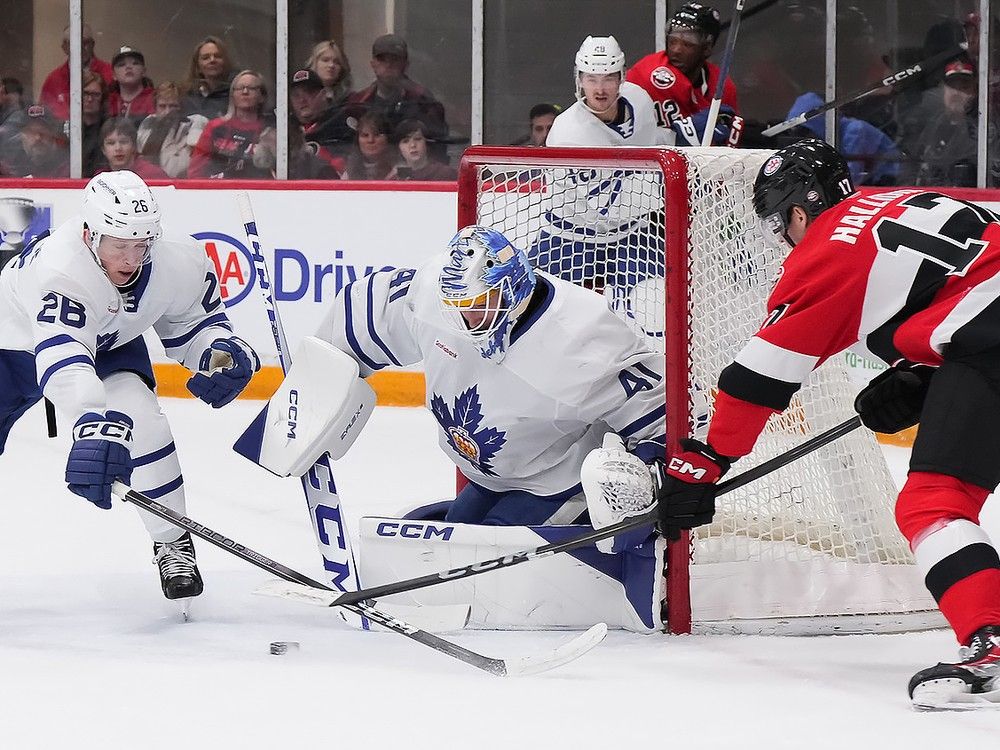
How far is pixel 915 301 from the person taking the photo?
248cm

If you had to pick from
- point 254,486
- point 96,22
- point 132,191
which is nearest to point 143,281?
point 132,191

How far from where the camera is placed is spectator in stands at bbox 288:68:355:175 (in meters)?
6.33

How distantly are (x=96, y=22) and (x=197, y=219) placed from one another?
104 cm

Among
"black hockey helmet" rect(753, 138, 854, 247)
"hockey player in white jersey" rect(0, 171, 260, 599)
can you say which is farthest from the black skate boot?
"black hockey helmet" rect(753, 138, 854, 247)

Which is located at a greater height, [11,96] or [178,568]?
[11,96]

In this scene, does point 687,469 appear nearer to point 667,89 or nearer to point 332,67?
point 667,89

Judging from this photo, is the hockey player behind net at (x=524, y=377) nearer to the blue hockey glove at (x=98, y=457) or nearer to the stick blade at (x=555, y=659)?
the stick blade at (x=555, y=659)

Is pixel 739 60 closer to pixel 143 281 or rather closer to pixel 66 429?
pixel 66 429

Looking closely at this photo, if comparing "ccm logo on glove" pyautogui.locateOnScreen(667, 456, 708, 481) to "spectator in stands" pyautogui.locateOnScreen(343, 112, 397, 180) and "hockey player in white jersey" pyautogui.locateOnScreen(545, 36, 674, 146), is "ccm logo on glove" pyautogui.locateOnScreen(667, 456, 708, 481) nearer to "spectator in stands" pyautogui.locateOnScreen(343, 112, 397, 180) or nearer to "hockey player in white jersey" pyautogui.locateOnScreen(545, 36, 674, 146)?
"hockey player in white jersey" pyautogui.locateOnScreen(545, 36, 674, 146)

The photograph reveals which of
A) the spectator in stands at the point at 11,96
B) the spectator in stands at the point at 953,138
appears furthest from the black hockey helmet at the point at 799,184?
the spectator in stands at the point at 11,96

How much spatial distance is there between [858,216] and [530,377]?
78 centimetres

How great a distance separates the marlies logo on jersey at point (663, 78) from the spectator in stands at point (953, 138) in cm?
122

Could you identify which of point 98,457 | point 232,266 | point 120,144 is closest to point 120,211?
point 98,457

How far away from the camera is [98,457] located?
2920 mm
